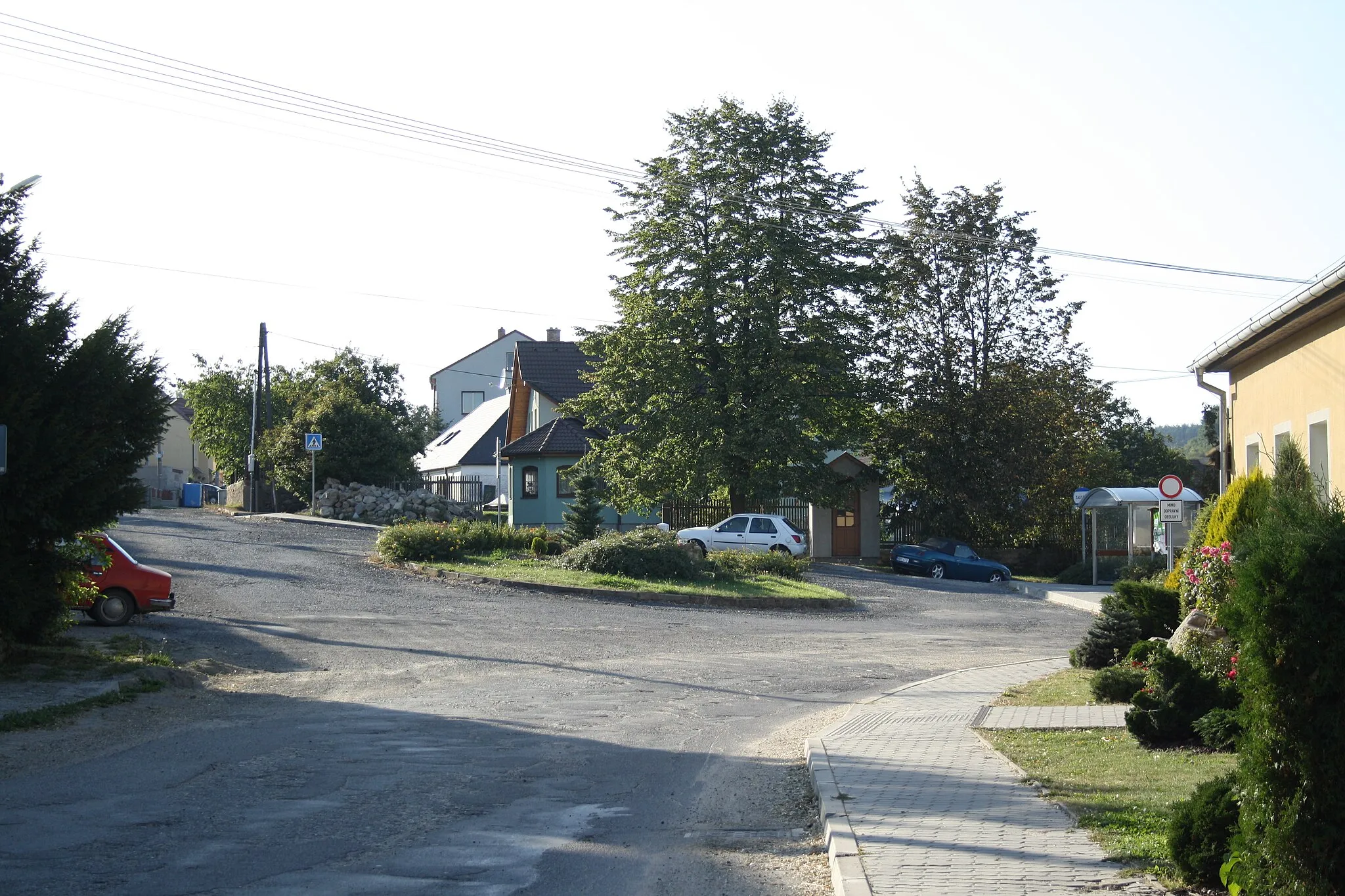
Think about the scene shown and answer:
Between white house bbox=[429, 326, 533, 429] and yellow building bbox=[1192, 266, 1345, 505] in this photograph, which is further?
white house bbox=[429, 326, 533, 429]

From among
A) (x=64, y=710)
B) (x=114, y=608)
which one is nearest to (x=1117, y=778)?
(x=64, y=710)

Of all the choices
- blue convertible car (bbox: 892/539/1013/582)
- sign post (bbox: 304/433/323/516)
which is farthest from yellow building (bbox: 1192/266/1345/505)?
sign post (bbox: 304/433/323/516)

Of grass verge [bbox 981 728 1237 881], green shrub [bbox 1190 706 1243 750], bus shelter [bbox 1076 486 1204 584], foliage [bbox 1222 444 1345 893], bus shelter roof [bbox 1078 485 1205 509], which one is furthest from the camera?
bus shelter roof [bbox 1078 485 1205 509]

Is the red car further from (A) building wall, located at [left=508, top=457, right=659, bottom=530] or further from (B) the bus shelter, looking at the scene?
(A) building wall, located at [left=508, top=457, right=659, bottom=530]

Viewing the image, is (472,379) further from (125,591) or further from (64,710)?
(64,710)

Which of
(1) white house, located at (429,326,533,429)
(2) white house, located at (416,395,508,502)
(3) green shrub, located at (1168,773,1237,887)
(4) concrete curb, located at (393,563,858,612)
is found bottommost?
(4) concrete curb, located at (393,563,858,612)

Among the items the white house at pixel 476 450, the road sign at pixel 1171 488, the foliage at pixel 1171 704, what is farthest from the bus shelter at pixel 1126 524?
the white house at pixel 476 450

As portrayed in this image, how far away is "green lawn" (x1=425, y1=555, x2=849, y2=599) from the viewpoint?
2670cm

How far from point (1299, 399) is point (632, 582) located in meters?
15.5

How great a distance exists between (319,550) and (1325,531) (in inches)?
1225

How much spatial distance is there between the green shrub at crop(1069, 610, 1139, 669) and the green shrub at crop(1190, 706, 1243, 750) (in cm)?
632

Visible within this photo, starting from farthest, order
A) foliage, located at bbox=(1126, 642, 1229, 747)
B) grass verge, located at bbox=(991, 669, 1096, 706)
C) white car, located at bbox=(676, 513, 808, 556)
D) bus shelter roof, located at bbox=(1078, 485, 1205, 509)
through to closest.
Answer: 1. white car, located at bbox=(676, 513, 808, 556)
2. bus shelter roof, located at bbox=(1078, 485, 1205, 509)
3. grass verge, located at bbox=(991, 669, 1096, 706)
4. foliage, located at bbox=(1126, 642, 1229, 747)

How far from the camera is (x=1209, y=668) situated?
11.4m

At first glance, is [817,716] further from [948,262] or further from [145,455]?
[948,262]
